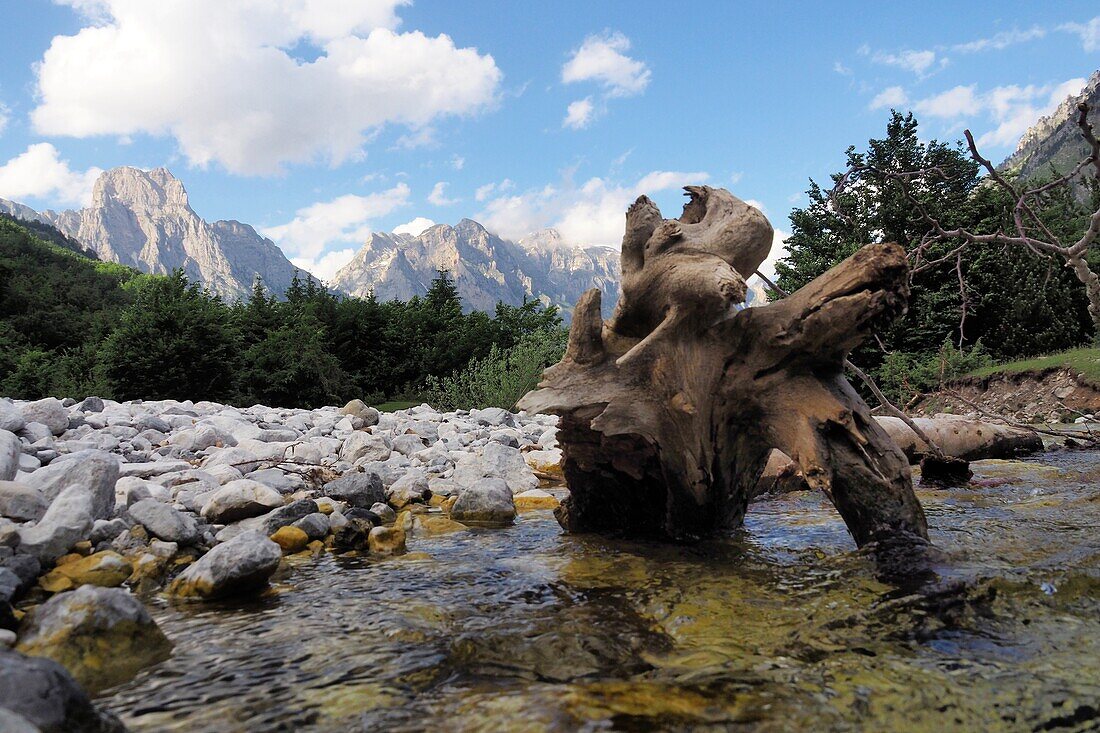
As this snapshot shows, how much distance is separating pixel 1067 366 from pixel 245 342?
2163 cm

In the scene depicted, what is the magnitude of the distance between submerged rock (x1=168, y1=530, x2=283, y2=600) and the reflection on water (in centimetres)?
12

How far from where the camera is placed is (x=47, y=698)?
4.72 feet

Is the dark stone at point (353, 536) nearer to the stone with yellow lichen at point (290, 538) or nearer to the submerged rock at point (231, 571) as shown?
the stone with yellow lichen at point (290, 538)

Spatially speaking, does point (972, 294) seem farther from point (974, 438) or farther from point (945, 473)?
point (945, 473)

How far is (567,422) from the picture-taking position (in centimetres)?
383

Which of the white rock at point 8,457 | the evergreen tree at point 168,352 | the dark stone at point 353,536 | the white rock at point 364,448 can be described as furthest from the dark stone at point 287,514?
the evergreen tree at point 168,352

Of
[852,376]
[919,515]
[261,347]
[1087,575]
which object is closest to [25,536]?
[919,515]

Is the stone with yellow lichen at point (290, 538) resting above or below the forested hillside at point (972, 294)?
below

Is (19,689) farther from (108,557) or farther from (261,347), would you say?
(261,347)

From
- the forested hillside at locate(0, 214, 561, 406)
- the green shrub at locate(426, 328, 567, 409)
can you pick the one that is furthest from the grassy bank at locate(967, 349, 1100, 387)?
the forested hillside at locate(0, 214, 561, 406)

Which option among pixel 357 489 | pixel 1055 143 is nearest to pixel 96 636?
pixel 357 489

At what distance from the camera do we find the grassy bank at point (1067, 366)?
1384cm

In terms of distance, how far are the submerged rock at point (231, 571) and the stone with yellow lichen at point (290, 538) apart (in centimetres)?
88

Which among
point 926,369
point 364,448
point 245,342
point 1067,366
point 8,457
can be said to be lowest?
point 364,448
